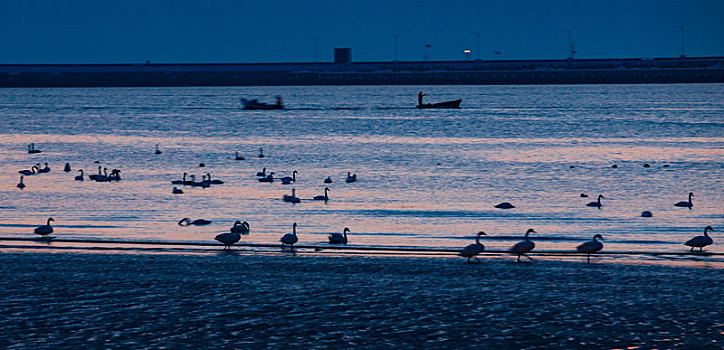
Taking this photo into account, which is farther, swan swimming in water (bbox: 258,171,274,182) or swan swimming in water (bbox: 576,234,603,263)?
swan swimming in water (bbox: 258,171,274,182)

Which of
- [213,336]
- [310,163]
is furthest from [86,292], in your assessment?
[310,163]

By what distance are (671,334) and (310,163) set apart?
131 feet

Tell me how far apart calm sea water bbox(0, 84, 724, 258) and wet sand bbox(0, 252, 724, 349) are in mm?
4267

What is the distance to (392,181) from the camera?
141 feet

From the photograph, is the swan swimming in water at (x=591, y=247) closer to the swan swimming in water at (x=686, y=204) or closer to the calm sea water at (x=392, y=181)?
the calm sea water at (x=392, y=181)

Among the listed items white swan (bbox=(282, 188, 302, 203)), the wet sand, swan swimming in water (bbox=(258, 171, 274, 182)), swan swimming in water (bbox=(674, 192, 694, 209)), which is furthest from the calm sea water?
the wet sand

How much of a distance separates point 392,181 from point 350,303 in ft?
86.4

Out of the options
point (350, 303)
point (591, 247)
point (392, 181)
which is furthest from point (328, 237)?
point (392, 181)

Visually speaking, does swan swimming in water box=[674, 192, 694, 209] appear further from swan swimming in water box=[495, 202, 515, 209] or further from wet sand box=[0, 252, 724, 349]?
wet sand box=[0, 252, 724, 349]

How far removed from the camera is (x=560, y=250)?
23.1 m

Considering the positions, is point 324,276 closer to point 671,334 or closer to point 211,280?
point 211,280

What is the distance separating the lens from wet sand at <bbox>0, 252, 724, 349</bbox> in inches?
570

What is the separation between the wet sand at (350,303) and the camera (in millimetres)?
14469

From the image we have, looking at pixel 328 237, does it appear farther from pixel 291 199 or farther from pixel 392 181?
pixel 392 181
